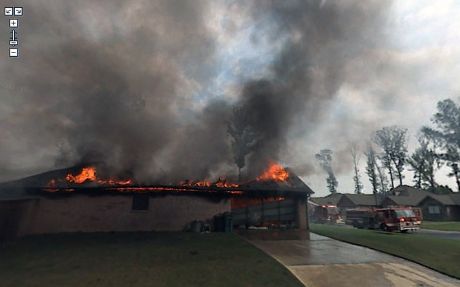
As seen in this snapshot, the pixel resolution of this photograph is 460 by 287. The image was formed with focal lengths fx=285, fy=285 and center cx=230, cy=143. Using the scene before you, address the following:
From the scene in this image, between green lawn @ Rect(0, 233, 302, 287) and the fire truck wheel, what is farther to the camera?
the fire truck wheel

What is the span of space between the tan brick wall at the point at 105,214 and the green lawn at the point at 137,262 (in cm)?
125

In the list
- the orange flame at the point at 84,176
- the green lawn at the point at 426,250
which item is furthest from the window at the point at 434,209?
the orange flame at the point at 84,176

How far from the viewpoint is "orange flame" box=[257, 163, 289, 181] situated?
20172mm

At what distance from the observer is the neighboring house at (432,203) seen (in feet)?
144

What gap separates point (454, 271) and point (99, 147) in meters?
20.6

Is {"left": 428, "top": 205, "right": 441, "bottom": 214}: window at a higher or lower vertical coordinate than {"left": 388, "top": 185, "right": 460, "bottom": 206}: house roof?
lower

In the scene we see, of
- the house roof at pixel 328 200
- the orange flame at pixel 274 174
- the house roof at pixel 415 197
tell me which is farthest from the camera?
the house roof at pixel 328 200

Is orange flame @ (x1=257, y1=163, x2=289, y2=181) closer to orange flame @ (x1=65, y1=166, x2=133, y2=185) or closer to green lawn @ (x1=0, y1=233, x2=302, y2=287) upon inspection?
green lawn @ (x1=0, y1=233, x2=302, y2=287)

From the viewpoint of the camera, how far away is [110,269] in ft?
31.7

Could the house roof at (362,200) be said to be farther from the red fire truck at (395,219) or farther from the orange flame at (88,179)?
the orange flame at (88,179)

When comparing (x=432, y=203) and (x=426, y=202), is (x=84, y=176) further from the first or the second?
(x=426, y=202)

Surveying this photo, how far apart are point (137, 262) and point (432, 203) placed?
4981 centimetres

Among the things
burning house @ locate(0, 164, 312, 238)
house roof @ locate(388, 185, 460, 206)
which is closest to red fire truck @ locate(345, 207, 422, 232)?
burning house @ locate(0, 164, 312, 238)

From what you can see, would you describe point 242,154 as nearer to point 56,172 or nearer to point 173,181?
point 173,181
